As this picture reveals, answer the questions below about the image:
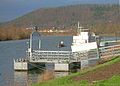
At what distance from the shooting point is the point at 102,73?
2023 centimetres

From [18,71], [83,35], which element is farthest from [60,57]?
[83,35]

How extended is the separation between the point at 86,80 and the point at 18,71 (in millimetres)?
30223

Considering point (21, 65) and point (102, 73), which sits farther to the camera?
point (21, 65)

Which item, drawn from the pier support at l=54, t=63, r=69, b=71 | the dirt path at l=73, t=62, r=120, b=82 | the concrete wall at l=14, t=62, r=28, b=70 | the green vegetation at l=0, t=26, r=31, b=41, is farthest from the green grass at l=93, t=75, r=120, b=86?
the green vegetation at l=0, t=26, r=31, b=41

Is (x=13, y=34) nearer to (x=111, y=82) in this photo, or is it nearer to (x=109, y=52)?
(x=109, y=52)

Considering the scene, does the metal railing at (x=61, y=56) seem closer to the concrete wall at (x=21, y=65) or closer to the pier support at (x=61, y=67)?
the pier support at (x=61, y=67)

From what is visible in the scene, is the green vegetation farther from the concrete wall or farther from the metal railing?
the metal railing

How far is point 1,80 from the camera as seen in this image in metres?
40.1

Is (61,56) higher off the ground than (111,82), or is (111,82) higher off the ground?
(61,56)

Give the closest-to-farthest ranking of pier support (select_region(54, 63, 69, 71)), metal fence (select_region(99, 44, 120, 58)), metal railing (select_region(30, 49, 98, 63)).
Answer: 1. metal fence (select_region(99, 44, 120, 58))
2. metal railing (select_region(30, 49, 98, 63))
3. pier support (select_region(54, 63, 69, 71))

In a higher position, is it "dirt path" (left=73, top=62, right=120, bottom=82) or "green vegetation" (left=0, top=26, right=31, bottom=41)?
"green vegetation" (left=0, top=26, right=31, bottom=41)

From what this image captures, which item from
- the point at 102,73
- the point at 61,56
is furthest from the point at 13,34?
the point at 102,73

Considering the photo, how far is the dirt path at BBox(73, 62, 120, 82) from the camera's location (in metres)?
19.2

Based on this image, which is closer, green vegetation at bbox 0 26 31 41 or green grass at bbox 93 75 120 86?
green grass at bbox 93 75 120 86
